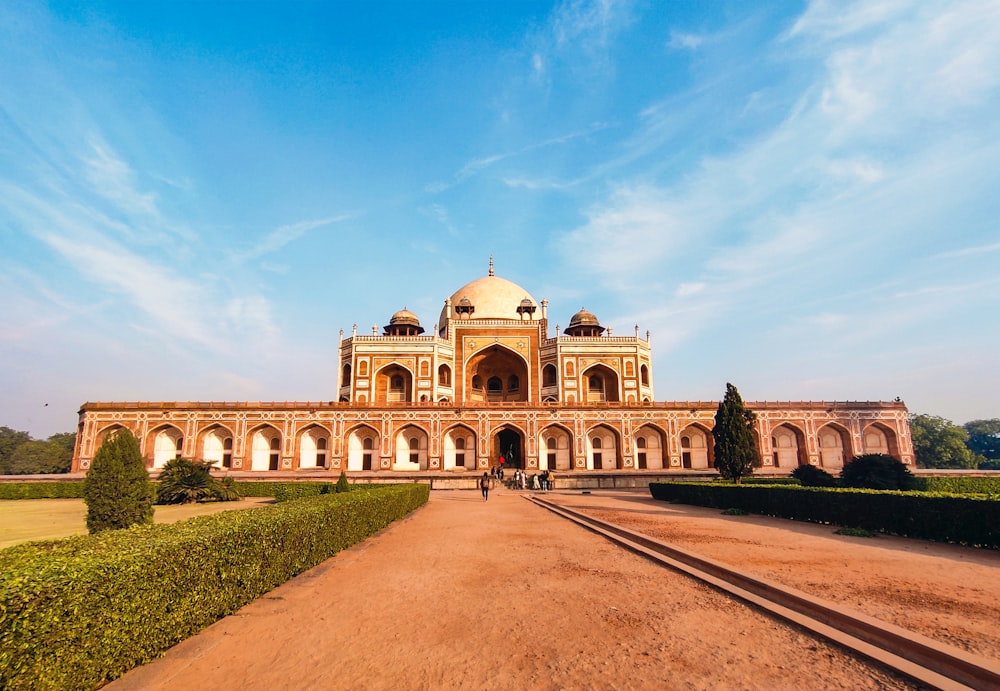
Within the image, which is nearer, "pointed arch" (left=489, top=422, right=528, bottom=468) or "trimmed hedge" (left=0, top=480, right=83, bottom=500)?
"trimmed hedge" (left=0, top=480, right=83, bottom=500)

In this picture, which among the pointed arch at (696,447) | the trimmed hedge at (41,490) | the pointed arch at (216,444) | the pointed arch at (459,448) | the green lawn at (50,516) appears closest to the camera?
the green lawn at (50,516)

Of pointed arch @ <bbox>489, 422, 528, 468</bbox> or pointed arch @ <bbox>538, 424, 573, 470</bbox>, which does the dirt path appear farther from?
pointed arch @ <bbox>538, 424, 573, 470</bbox>

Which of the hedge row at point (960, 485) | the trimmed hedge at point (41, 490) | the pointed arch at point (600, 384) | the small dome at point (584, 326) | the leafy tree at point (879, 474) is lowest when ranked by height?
the hedge row at point (960, 485)

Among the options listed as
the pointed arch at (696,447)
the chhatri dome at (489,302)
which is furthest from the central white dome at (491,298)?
the pointed arch at (696,447)

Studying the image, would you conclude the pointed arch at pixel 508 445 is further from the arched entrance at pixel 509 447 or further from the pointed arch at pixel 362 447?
the pointed arch at pixel 362 447

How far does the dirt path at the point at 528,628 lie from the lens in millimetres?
4184

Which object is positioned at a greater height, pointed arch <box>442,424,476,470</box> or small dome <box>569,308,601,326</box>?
small dome <box>569,308,601,326</box>

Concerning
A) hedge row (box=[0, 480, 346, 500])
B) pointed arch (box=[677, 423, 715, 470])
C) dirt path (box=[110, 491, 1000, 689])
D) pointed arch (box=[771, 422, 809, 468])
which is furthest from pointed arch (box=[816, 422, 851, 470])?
hedge row (box=[0, 480, 346, 500])

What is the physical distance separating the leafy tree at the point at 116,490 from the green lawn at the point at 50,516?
20.6 inches

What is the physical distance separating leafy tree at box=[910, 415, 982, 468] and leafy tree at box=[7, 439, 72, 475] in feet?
242

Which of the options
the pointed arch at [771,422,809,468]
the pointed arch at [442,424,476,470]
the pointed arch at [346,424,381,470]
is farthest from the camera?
the pointed arch at [771,422,809,468]

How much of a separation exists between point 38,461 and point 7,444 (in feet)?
74.7

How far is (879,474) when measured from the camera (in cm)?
1756

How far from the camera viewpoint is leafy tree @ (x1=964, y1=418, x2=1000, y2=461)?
232 feet
